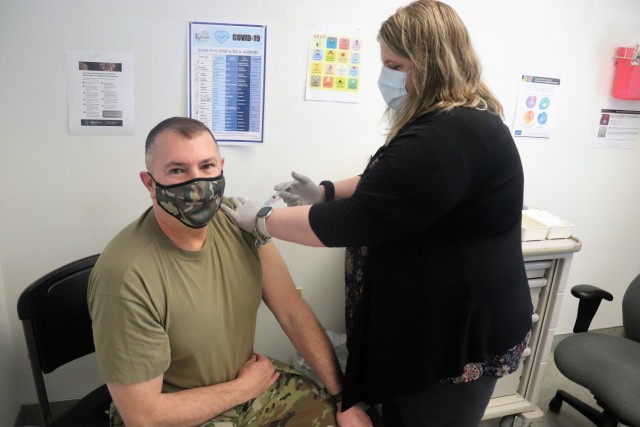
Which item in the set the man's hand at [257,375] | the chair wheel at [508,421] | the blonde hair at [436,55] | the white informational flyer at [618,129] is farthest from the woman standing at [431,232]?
the white informational flyer at [618,129]

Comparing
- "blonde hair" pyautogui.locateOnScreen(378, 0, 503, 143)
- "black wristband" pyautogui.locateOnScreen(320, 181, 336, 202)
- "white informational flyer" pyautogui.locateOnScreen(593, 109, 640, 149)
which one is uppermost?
"blonde hair" pyautogui.locateOnScreen(378, 0, 503, 143)

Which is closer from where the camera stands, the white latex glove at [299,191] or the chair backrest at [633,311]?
the white latex glove at [299,191]

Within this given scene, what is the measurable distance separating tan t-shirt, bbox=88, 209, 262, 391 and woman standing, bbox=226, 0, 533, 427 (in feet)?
0.43

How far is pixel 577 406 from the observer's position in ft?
6.70

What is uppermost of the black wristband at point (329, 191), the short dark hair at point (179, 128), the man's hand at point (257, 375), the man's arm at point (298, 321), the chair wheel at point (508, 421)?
the short dark hair at point (179, 128)

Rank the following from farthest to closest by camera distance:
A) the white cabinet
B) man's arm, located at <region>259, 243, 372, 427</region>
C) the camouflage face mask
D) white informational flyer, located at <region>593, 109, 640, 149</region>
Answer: white informational flyer, located at <region>593, 109, 640, 149</region>
the white cabinet
man's arm, located at <region>259, 243, 372, 427</region>
the camouflage face mask

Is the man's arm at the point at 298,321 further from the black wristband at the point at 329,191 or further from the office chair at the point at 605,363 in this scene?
the office chair at the point at 605,363

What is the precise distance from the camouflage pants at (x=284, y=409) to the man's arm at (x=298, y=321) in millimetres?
52

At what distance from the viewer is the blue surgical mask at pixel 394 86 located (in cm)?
112

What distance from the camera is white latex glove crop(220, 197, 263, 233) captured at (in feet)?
4.15

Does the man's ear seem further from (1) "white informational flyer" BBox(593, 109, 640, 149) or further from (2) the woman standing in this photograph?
(1) "white informational flyer" BBox(593, 109, 640, 149)

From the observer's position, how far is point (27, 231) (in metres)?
1.70

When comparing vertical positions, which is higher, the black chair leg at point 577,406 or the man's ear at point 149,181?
the man's ear at point 149,181

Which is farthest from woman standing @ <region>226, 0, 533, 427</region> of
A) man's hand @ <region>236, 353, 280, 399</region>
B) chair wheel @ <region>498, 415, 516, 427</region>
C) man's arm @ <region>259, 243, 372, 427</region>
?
chair wheel @ <region>498, 415, 516, 427</region>
